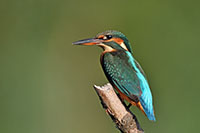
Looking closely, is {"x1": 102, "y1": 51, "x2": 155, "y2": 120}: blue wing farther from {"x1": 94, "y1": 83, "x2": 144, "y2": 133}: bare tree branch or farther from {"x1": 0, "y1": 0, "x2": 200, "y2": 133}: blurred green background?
{"x1": 0, "y1": 0, "x2": 200, "y2": 133}: blurred green background

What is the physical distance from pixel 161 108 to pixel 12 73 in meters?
2.21

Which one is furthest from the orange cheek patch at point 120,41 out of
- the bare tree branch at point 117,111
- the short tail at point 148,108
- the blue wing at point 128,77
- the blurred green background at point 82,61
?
the blurred green background at point 82,61

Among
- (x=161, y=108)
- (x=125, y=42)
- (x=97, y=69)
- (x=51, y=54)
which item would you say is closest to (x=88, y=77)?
(x=97, y=69)

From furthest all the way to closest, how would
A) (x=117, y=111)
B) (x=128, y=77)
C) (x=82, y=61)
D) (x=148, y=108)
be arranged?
(x=82, y=61)
(x=128, y=77)
(x=148, y=108)
(x=117, y=111)

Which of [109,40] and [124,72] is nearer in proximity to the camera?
[124,72]

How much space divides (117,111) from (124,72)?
654 mm

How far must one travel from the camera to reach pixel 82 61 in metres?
6.84

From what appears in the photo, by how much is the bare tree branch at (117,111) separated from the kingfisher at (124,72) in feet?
1.48

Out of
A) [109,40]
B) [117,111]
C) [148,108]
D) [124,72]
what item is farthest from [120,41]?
[117,111]

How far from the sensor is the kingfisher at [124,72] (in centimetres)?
382

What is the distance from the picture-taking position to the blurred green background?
5.97 metres

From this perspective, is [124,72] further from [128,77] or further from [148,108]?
[148,108]

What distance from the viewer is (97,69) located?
21.6ft

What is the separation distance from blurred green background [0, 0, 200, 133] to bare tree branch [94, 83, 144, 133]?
7.04 ft
